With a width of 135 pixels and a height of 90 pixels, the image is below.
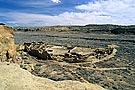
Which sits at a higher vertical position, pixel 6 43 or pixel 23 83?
pixel 6 43

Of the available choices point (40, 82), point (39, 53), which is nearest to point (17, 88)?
point (40, 82)

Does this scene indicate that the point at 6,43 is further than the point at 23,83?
Yes

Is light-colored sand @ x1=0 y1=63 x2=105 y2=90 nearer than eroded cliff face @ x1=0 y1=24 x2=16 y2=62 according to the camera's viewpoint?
Yes

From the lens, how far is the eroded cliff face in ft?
80.0

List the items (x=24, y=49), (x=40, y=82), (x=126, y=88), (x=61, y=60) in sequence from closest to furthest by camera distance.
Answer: (x=40, y=82), (x=126, y=88), (x=61, y=60), (x=24, y=49)

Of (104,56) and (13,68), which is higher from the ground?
(13,68)

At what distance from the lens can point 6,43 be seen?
25.1 meters

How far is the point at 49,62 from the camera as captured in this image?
35.9 metres

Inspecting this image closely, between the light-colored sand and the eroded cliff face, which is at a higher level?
the eroded cliff face

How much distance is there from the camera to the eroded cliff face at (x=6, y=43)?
80.0ft

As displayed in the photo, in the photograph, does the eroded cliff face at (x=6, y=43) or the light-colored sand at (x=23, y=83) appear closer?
the light-colored sand at (x=23, y=83)

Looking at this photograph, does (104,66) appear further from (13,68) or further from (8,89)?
(8,89)

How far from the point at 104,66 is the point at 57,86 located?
703 inches

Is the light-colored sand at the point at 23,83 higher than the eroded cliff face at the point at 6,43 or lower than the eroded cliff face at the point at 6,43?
lower
